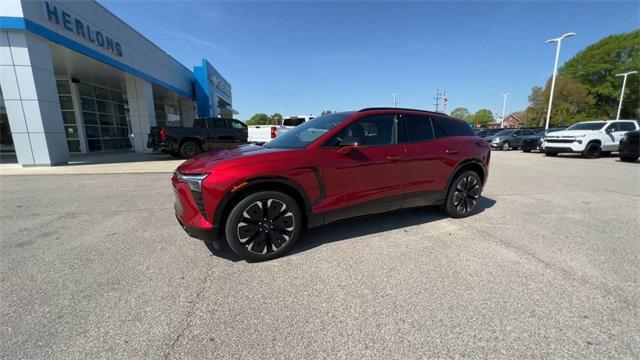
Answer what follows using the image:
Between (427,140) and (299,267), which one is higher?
(427,140)

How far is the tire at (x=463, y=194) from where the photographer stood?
417 cm

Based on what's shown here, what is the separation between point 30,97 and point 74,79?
6757mm

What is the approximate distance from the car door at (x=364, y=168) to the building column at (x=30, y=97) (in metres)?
11.5

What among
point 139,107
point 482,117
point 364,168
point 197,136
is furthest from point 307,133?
point 482,117

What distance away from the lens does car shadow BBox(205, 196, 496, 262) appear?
10.4 ft

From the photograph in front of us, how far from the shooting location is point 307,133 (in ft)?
11.8

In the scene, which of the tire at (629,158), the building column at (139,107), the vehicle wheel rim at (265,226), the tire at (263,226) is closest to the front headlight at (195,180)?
the tire at (263,226)

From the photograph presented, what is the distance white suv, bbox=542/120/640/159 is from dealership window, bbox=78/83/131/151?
2548cm

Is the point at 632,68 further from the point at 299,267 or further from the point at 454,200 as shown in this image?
the point at 299,267

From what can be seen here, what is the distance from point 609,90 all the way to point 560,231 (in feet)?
209

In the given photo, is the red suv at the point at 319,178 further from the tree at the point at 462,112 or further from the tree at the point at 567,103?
the tree at the point at 462,112

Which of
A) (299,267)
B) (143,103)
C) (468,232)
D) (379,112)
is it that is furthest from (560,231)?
(143,103)

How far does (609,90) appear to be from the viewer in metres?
44.9

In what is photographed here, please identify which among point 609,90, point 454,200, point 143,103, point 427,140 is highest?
point 609,90
